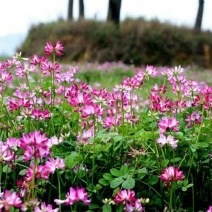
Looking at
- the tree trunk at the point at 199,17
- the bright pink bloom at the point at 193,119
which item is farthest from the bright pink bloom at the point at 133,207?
the tree trunk at the point at 199,17

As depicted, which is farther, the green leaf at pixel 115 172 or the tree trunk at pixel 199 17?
the tree trunk at pixel 199 17

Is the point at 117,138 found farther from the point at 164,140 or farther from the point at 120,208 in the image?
the point at 120,208

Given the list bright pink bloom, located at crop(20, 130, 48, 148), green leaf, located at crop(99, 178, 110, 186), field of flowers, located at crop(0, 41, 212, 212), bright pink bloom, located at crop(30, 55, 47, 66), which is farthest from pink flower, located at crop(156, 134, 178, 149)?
bright pink bloom, located at crop(30, 55, 47, 66)

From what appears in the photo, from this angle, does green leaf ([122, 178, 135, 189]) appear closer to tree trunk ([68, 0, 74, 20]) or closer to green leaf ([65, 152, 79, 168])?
green leaf ([65, 152, 79, 168])

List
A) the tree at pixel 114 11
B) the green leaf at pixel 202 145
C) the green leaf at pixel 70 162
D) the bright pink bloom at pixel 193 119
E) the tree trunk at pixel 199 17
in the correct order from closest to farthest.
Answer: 1. the green leaf at pixel 70 162
2. the green leaf at pixel 202 145
3. the bright pink bloom at pixel 193 119
4. the tree at pixel 114 11
5. the tree trunk at pixel 199 17

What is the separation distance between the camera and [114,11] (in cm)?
1822

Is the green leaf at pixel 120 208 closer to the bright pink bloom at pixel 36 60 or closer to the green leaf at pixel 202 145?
the green leaf at pixel 202 145

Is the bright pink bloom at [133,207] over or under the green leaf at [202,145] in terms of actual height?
under

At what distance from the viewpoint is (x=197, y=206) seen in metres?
2.56

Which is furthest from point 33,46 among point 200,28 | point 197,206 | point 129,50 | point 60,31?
point 197,206

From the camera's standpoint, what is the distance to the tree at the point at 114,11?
59.6 feet

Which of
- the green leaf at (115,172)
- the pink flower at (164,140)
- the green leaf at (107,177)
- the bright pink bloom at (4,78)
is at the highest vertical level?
the bright pink bloom at (4,78)

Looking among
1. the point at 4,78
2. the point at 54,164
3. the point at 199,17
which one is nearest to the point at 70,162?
the point at 54,164

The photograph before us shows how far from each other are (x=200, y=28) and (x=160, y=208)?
18.6m
